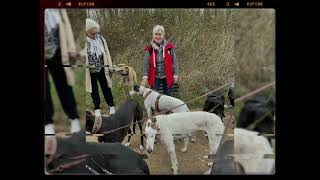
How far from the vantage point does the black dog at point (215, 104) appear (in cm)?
195

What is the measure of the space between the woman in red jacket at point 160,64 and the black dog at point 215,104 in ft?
0.40

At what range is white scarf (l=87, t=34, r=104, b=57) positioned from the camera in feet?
6.37

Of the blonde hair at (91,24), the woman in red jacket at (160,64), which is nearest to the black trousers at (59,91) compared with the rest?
the blonde hair at (91,24)

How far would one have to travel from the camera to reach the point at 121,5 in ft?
6.33

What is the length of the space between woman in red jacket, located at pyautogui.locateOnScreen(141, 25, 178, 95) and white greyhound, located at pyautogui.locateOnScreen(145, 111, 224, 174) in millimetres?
91

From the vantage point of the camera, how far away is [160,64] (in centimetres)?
196

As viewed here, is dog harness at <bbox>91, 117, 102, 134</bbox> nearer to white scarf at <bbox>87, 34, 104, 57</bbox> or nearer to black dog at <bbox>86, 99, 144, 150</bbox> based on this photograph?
black dog at <bbox>86, 99, 144, 150</bbox>

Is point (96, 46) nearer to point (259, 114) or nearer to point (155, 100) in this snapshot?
point (155, 100)

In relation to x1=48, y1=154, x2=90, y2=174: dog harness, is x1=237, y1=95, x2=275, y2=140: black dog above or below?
above

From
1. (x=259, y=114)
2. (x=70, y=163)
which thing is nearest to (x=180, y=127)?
(x=259, y=114)

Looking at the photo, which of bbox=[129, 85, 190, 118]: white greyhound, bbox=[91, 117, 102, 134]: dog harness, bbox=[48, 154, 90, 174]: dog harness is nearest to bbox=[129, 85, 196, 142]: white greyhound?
bbox=[129, 85, 190, 118]: white greyhound

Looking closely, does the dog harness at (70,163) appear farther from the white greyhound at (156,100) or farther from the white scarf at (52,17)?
the white scarf at (52,17)
